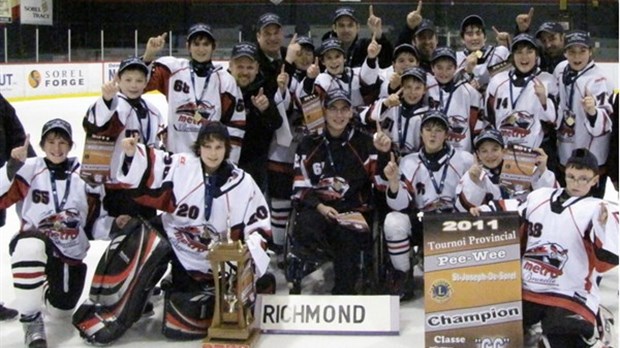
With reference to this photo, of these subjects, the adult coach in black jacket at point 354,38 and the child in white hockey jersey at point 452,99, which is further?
the adult coach in black jacket at point 354,38

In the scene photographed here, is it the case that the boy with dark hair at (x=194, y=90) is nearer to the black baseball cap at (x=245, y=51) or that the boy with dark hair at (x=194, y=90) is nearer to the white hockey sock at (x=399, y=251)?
the black baseball cap at (x=245, y=51)

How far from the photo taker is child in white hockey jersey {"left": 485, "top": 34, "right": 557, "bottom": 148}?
3256 millimetres

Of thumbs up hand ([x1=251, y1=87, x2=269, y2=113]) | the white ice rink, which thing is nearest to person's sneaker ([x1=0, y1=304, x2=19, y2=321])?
the white ice rink

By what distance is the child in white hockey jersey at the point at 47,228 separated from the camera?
103 inches

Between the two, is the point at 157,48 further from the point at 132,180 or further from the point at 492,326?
the point at 492,326

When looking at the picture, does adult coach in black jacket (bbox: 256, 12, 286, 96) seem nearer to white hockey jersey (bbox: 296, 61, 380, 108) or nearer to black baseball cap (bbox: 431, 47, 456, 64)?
white hockey jersey (bbox: 296, 61, 380, 108)

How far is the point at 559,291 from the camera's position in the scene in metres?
2.47

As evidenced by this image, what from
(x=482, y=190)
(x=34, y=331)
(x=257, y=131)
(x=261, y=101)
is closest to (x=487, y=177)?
(x=482, y=190)

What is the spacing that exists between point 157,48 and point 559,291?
1.86 m

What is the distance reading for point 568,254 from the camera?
245cm

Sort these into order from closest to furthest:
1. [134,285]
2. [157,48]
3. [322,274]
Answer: [134,285] < [157,48] < [322,274]

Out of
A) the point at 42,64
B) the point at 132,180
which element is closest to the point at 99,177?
the point at 132,180

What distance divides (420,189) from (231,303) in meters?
0.97

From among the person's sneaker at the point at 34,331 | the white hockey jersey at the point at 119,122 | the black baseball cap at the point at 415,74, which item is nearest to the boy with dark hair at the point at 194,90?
the white hockey jersey at the point at 119,122
